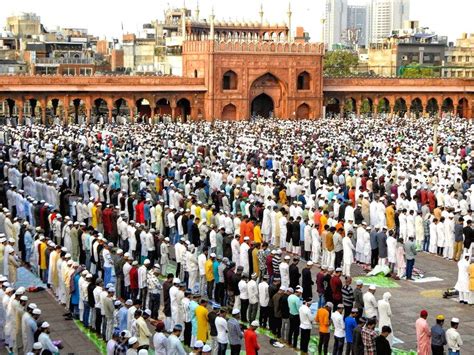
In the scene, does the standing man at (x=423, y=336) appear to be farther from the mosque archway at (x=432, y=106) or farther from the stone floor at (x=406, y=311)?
the mosque archway at (x=432, y=106)

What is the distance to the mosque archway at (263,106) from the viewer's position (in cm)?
5134

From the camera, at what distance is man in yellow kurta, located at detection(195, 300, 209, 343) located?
1184 centimetres

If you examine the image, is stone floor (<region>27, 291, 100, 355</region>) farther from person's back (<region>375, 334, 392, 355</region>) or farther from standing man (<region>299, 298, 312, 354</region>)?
person's back (<region>375, 334, 392, 355</region>)

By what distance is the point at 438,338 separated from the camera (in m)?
11.4

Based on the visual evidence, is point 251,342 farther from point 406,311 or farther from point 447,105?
point 447,105

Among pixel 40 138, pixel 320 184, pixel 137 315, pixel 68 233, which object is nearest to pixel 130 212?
pixel 68 233

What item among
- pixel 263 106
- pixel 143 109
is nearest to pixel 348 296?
pixel 263 106

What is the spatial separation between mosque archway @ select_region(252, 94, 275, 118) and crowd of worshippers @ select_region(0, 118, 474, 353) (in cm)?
1693

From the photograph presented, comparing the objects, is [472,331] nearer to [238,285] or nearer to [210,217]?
[238,285]

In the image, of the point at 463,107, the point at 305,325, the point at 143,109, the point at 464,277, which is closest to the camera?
the point at 305,325

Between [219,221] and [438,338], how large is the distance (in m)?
7.63

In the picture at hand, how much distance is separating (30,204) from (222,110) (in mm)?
30375

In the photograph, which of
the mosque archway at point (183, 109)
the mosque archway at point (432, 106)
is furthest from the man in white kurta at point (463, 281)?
the mosque archway at point (432, 106)

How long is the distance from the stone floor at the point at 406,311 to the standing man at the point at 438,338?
1.11 metres
